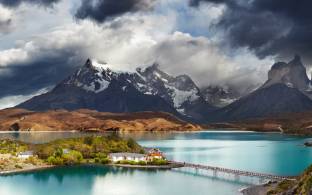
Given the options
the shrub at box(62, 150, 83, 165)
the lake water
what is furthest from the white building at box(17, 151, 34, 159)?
the lake water

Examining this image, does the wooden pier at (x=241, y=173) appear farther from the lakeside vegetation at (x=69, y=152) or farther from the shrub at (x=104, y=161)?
the shrub at (x=104, y=161)

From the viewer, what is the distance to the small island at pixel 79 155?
472 feet

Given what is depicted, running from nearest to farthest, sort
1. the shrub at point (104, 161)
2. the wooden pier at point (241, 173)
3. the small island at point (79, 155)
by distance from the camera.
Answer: the wooden pier at point (241, 173) < the small island at point (79, 155) < the shrub at point (104, 161)

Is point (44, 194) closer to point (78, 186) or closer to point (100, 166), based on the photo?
point (78, 186)

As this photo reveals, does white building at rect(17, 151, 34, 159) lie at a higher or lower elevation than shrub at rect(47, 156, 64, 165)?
higher

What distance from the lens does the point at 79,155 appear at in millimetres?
152250

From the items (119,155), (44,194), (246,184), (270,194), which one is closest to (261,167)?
(246,184)

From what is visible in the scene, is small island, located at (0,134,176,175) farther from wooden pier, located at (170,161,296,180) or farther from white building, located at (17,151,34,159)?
wooden pier, located at (170,161,296,180)

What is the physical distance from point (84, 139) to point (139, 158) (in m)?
28.6

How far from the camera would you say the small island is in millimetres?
Answer: 143738

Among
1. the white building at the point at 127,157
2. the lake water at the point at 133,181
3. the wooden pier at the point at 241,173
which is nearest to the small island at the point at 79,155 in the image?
the white building at the point at 127,157

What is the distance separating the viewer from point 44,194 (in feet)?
350

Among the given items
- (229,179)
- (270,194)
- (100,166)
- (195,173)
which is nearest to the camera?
(270,194)

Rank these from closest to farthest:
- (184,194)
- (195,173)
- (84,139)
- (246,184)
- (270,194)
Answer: (270,194) → (184,194) → (246,184) → (195,173) → (84,139)
